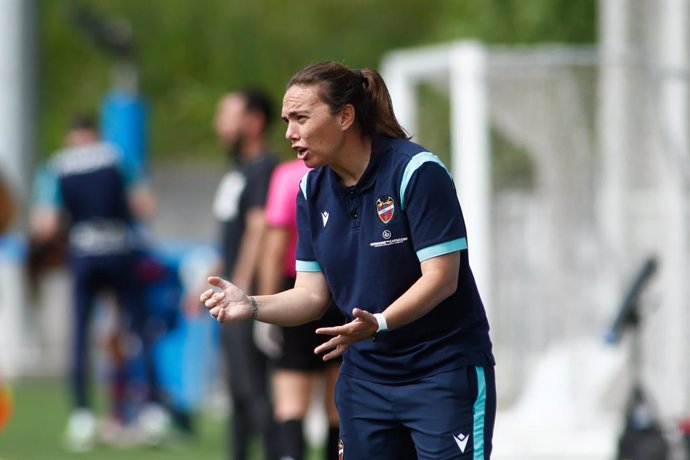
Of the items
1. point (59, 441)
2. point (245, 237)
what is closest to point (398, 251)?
point (245, 237)

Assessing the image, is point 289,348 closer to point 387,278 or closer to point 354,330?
point 387,278

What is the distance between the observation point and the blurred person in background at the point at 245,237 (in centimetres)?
901

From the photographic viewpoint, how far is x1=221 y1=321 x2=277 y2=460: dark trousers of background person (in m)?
9.06

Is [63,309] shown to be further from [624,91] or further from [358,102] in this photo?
[358,102]

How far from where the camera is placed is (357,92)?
5.46 m

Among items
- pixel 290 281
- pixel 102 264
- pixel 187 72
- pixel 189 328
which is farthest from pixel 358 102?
pixel 187 72

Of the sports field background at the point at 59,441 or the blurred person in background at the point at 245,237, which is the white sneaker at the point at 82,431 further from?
the blurred person in background at the point at 245,237

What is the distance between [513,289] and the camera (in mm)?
11969

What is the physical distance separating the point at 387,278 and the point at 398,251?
0.09m

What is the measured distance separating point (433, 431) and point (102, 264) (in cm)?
730

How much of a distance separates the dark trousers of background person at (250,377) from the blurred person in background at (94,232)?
122 inches

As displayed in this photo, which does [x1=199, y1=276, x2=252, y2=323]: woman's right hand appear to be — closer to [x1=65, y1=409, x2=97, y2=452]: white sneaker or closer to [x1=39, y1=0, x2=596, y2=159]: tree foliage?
[x1=65, y1=409, x2=97, y2=452]: white sneaker

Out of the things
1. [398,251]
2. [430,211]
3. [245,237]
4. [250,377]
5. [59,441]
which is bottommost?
[59,441]

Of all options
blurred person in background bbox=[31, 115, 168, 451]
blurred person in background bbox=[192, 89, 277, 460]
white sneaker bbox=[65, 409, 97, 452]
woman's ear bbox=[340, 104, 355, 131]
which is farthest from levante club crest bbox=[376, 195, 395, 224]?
blurred person in background bbox=[31, 115, 168, 451]
